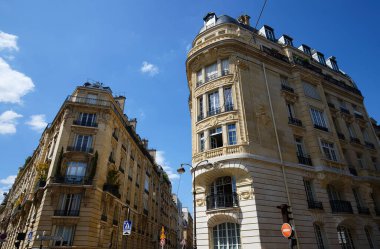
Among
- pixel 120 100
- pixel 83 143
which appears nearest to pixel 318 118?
pixel 83 143

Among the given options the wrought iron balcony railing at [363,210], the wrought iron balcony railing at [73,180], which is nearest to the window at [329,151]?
the wrought iron balcony railing at [363,210]

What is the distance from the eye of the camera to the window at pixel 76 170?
945 inches

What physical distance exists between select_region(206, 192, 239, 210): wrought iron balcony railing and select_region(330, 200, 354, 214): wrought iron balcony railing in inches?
315

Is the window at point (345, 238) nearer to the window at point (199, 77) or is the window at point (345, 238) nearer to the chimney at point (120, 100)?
the window at point (199, 77)

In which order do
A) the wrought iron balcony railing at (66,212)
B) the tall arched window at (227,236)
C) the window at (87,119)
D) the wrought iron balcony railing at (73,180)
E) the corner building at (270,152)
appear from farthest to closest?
the window at (87,119) → the wrought iron balcony railing at (73,180) → the wrought iron balcony railing at (66,212) → the corner building at (270,152) → the tall arched window at (227,236)

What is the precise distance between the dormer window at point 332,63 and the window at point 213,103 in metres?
20.4

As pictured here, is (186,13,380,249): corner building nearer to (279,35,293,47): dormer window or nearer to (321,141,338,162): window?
(321,141,338,162): window

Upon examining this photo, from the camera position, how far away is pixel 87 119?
89.3 feet

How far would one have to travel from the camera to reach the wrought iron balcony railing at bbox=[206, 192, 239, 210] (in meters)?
15.5

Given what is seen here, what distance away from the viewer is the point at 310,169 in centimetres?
1836

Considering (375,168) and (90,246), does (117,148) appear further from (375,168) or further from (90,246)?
(375,168)

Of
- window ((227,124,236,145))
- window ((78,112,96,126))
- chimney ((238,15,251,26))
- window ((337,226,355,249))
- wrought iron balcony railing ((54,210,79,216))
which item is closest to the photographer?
window ((227,124,236,145))

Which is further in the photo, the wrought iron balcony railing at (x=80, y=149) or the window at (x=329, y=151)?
the wrought iron balcony railing at (x=80, y=149)

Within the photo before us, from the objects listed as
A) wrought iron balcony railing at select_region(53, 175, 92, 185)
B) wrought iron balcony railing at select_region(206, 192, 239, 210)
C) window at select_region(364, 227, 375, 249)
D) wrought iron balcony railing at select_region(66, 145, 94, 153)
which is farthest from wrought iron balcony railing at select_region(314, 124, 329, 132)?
wrought iron balcony railing at select_region(66, 145, 94, 153)
